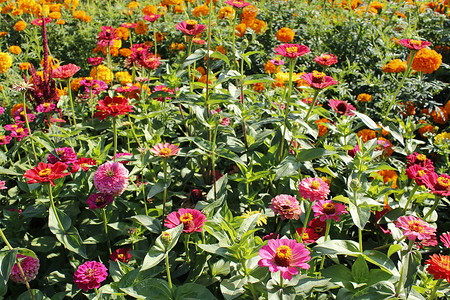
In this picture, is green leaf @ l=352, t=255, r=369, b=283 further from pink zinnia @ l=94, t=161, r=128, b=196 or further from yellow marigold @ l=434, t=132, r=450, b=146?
yellow marigold @ l=434, t=132, r=450, b=146

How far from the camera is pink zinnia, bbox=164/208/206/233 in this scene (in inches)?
53.4

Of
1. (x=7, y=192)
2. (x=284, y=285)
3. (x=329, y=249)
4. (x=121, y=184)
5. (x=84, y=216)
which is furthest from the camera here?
(x=7, y=192)

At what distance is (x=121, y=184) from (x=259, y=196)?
29.0 inches

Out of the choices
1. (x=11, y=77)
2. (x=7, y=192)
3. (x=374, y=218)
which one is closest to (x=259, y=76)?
(x=374, y=218)

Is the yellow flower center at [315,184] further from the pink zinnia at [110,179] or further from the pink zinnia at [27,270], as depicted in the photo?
the pink zinnia at [27,270]

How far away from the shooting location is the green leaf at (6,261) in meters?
1.30

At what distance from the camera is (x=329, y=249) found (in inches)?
52.8

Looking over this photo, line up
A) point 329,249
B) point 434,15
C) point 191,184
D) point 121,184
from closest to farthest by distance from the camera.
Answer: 1. point 329,249
2. point 121,184
3. point 191,184
4. point 434,15

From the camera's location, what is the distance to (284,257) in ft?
3.68

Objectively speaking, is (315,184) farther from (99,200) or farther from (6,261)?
(6,261)

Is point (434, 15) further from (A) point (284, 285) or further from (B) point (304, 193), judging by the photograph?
(A) point (284, 285)

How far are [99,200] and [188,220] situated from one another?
0.48m

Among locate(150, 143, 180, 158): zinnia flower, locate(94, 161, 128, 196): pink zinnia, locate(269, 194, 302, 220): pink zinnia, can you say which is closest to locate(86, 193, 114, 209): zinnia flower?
locate(94, 161, 128, 196): pink zinnia

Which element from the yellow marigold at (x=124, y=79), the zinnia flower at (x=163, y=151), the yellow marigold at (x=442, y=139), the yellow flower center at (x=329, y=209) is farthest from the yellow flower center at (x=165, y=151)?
the yellow marigold at (x=442, y=139)
